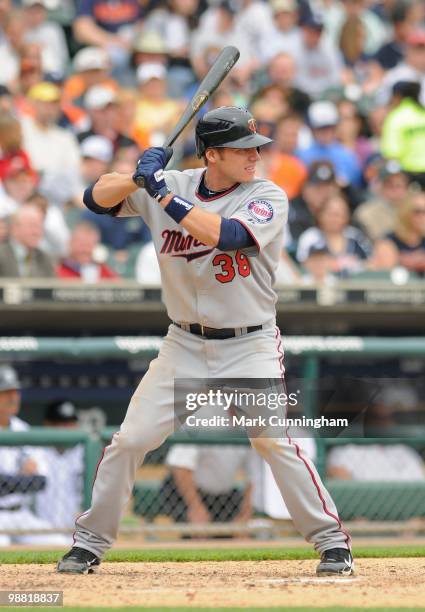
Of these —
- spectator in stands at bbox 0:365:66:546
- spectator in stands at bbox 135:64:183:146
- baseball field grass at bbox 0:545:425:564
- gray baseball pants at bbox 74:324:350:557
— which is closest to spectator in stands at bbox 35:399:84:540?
spectator in stands at bbox 0:365:66:546

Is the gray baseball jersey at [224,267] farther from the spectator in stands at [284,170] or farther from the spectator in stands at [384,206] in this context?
the spectator in stands at [284,170]

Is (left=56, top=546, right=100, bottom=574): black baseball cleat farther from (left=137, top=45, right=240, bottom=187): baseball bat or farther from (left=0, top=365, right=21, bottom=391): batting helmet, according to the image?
(left=0, top=365, right=21, bottom=391): batting helmet

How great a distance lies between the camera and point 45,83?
1123 centimetres

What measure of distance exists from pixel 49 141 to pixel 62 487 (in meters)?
4.52

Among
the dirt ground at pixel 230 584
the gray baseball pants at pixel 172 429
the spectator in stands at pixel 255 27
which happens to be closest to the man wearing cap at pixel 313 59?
the spectator in stands at pixel 255 27

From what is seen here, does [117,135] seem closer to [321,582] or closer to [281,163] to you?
[281,163]

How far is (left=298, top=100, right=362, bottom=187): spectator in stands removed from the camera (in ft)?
38.1

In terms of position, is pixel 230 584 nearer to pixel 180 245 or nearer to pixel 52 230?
pixel 180 245

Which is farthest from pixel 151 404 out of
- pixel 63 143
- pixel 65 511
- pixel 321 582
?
pixel 63 143

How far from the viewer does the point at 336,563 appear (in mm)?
→ 4914

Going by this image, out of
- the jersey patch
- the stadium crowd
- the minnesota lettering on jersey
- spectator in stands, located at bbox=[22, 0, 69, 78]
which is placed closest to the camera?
the jersey patch

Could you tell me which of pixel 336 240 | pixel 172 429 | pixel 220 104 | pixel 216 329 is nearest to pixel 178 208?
pixel 216 329

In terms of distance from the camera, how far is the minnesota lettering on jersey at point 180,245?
4.89 m

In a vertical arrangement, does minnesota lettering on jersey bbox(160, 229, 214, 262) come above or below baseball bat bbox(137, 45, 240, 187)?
below
